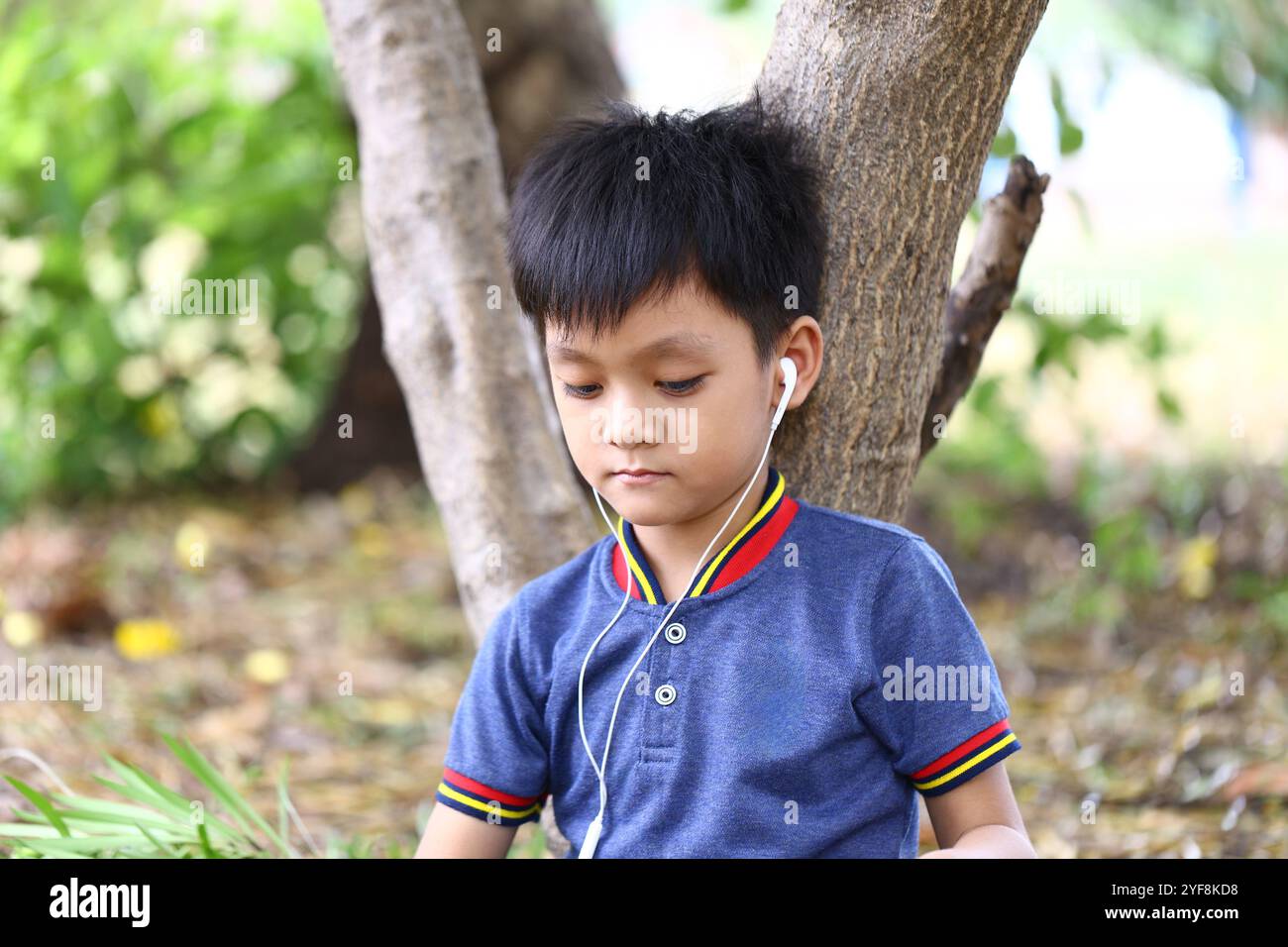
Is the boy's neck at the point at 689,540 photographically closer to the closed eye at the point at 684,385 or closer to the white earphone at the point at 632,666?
the white earphone at the point at 632,666

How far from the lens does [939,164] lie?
1.79 m

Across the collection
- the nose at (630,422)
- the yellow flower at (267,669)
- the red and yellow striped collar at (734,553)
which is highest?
the nose at (630,422)

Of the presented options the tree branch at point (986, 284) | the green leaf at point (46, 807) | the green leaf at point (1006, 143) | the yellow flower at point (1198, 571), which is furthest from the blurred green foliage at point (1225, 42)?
the green leaf at point (46, 807)

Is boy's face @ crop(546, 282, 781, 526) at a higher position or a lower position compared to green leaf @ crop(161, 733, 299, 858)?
higher

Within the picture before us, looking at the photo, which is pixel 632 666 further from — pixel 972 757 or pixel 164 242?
pixel 164 242

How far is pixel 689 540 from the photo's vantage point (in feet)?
5.51

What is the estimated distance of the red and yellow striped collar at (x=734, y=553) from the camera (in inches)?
64.5

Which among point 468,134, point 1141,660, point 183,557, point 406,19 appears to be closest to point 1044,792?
point 1141,660

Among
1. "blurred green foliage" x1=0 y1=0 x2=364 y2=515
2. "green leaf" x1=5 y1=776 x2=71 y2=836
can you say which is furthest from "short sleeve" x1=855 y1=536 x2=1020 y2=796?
"blurred green foliage" x1=0 y1=0 x2=364 y2=515

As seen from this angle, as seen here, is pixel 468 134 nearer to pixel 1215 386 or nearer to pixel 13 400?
pixel 13 400

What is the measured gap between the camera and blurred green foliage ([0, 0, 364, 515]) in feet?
13.8

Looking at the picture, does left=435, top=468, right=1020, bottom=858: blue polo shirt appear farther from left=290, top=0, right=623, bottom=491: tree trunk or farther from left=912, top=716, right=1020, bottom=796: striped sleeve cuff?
left=290, top=0, right=623, bottom=491: tree trunk
